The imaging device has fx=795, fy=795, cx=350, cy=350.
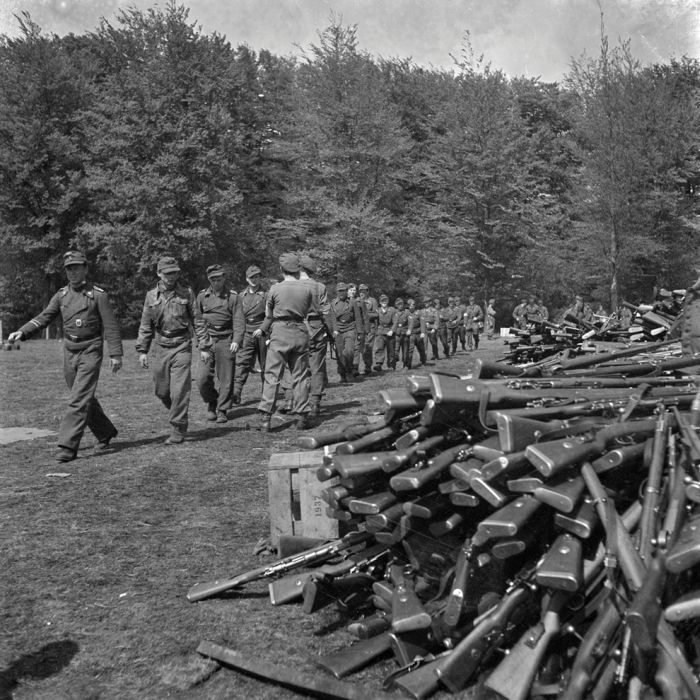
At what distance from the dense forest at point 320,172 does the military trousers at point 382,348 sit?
18.9 meters

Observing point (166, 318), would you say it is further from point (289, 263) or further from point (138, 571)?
point (138, 571)

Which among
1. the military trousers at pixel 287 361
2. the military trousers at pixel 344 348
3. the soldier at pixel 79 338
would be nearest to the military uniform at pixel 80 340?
the soldier at pixel 79 338

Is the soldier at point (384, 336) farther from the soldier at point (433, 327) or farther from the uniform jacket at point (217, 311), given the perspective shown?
the uniform jacket at point (217, 311)

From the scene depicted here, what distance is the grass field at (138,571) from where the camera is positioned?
366 cm

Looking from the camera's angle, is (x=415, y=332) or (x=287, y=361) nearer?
(x=287, y=361)

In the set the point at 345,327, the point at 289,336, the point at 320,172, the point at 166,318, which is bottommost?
the point at 345,327

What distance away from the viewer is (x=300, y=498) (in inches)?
205

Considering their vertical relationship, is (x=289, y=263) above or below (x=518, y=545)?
above

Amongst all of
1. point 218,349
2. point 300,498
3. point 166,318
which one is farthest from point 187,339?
point 300,498

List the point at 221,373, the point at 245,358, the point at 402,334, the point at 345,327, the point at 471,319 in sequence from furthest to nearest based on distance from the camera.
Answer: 1. the point at 471,319
2. the point at 402,334
3. the point at 345,327
4. the point at 245,358
5. the point at 221,373

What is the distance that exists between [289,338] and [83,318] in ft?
8.05

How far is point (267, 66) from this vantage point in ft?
156

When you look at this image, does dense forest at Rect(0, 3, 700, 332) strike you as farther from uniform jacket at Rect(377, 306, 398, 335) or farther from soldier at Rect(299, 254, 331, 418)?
soldier at Rect(299, 254, 331, 418)

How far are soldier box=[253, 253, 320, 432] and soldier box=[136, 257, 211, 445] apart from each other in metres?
1.06
